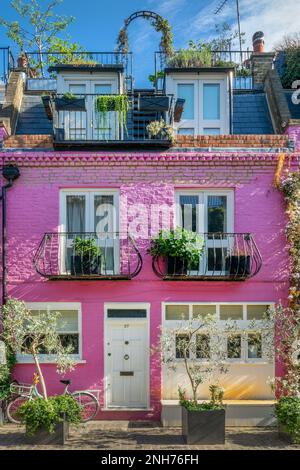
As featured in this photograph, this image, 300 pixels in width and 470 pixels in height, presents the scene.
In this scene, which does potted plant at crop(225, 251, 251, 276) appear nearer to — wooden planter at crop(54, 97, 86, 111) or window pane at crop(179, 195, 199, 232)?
window pane at crop(179, 195, 199, 232)

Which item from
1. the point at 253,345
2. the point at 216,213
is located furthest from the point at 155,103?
the point at 253,345

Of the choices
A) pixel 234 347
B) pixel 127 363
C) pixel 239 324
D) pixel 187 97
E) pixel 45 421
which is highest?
pixel 187 97

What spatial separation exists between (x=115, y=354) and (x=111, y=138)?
5.08 meters

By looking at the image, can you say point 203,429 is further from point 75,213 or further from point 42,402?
point 75,213

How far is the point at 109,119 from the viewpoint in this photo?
14977 mm

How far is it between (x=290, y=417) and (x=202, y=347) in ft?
7.98

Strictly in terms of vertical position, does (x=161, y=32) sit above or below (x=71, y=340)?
above

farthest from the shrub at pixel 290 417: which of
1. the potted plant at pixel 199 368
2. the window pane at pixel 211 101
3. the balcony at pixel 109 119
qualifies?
the window pane at pixel 211 101

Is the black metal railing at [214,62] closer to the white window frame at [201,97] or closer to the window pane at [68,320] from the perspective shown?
the white window frame at [201,97]

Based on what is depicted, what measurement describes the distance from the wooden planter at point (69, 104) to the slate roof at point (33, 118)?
1114mm

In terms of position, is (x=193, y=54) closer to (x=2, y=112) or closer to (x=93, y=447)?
(x=2, y=112)

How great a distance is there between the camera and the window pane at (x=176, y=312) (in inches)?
561

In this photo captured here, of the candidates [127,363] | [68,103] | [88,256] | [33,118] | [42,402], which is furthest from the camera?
[33,118]

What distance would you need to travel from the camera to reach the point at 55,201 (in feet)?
47.0
